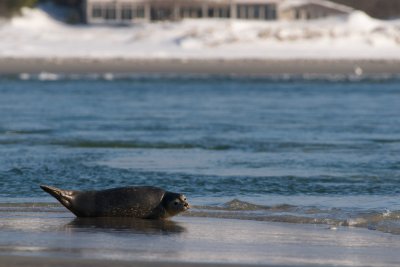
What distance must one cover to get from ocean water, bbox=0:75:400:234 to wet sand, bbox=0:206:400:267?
2.11 feet

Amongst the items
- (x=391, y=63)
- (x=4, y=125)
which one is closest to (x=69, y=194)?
(x=4, y=125)

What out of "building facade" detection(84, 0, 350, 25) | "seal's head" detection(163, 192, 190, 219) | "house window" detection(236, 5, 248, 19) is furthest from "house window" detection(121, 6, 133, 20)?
"seal's head" detection(163, 192, 190, 219)

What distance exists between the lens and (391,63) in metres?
52.7

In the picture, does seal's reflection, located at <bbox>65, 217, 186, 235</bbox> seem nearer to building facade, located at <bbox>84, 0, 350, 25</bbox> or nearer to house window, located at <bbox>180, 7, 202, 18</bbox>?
building facade, located at <bbox>84, 0, 350, 25</bbox>

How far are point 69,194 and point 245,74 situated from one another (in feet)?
119

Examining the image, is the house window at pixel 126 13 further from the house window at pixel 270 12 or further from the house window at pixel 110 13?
the house window at pixel 270 12

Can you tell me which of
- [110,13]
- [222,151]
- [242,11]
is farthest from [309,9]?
[222,151]

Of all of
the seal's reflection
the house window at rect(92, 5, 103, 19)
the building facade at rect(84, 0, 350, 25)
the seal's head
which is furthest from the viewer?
the building facade at rect(84, 0, 350, 25)

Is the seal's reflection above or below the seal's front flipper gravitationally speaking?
below

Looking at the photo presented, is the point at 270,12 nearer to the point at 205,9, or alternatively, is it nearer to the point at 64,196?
the point at 205,9

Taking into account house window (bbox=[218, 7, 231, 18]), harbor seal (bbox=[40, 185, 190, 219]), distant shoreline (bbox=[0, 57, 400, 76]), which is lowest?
distant shoreline (bbox=[0, 57, 400, 76])

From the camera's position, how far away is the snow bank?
5422 cm

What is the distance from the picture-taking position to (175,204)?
444 inches

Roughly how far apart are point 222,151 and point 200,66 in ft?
103
